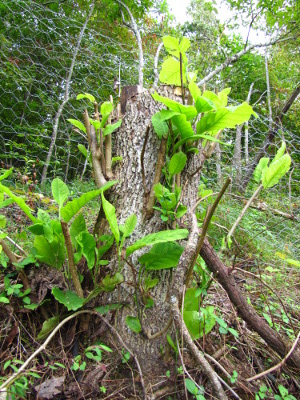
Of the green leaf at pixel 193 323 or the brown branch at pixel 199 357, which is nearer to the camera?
the brown branch at pixel 199 357

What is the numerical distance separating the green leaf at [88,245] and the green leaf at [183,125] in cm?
40

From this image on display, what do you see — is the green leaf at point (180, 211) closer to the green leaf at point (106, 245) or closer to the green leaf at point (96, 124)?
the green leaf at point (106, 245)

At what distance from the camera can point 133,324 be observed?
72 cm

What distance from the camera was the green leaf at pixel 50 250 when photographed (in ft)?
2.39

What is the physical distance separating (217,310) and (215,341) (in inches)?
6.1

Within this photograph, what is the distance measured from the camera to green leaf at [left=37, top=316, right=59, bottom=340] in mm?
701

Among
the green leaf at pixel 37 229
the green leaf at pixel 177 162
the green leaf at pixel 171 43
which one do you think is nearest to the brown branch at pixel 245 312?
the green leaf at pixel 177 162

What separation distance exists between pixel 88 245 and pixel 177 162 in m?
0.35

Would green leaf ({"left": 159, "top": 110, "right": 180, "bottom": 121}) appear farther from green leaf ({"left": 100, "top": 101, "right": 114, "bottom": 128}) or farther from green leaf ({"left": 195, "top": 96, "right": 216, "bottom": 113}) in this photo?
green leaf ({"left": 100, "top": 101, "right": 114, "bottom": 128})

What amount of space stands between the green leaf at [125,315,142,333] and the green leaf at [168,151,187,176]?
1.41 feet

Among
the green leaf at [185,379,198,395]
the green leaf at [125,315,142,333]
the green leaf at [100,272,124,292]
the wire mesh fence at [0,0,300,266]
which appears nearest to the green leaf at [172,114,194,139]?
the green leaf at [100,272,124,292]

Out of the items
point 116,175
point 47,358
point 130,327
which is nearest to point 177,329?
point 130,327

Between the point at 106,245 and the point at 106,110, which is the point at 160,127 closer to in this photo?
the point at 106,110

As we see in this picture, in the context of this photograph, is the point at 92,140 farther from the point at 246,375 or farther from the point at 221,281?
the point at 246,375
